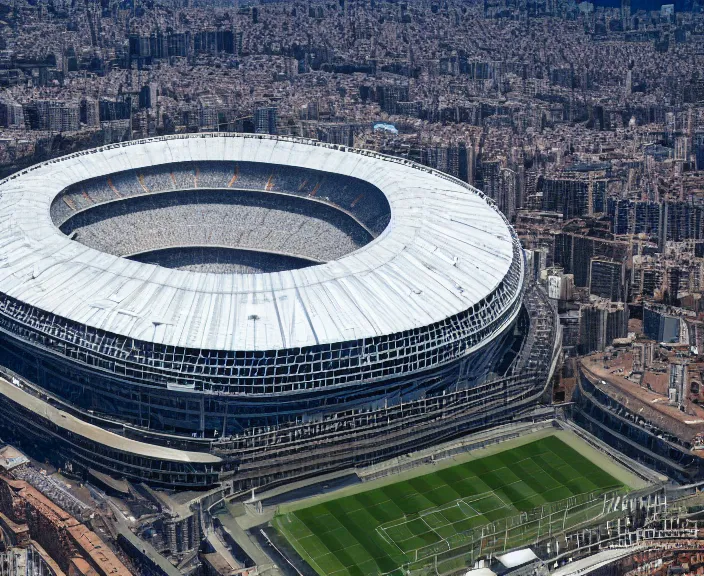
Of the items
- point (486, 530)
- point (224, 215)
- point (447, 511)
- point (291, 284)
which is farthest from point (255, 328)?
point (224, 215)

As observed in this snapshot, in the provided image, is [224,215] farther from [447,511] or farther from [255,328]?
[447,511]

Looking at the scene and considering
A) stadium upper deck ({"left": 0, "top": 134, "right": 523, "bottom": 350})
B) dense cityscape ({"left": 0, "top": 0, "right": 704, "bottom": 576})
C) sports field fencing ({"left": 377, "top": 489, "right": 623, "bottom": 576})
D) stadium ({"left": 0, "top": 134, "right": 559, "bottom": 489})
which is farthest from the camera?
stadium upper deck ({"left": 0, "top": 134, "right": 523, "bottom": 350})

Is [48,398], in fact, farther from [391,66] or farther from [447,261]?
[391,66]

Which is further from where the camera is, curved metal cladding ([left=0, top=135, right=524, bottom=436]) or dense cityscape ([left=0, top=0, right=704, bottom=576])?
curved metal cladding ([left=0, top=135, right=524, bottom=436])

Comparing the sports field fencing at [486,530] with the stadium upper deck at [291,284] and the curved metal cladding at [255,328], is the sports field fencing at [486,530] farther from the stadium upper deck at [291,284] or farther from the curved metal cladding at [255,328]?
the stadium upper deck at [291,284]

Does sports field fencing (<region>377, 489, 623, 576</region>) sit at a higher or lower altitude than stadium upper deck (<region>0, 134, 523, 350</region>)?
lower

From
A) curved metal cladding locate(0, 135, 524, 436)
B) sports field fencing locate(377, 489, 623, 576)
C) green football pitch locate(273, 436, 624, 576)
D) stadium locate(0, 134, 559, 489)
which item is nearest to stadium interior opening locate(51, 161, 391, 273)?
stadium locate(0, 134, 559, 489)

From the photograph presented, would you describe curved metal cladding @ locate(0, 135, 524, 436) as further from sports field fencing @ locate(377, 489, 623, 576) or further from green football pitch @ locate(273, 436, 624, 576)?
sports field fencing @ locate(377, 489, 623, 576)
